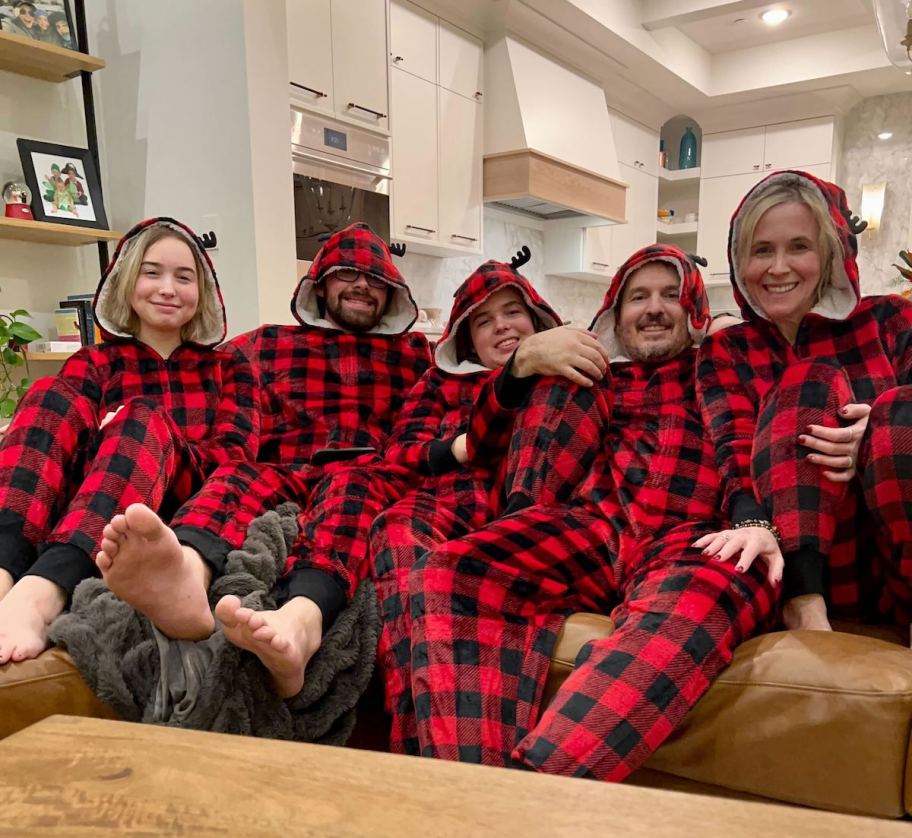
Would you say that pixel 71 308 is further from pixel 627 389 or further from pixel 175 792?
pixel 175 792

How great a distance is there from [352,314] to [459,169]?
2.09 m

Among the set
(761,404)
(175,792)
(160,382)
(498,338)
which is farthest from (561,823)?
(160,382)

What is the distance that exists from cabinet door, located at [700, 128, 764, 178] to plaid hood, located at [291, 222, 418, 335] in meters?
4.28

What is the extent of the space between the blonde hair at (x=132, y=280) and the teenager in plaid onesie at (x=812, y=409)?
1.19m

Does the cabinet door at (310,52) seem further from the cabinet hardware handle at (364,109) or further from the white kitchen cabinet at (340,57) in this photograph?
the cabinet hardware handle at (364,109)

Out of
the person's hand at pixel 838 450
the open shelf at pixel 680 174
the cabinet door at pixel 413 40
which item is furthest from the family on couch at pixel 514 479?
the open shelf at pixel 680 174

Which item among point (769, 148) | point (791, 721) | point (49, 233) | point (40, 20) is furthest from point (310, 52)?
point (769, 148)

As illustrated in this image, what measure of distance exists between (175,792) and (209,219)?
2.35 metres

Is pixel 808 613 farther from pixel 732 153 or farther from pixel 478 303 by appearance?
pixel 732 153

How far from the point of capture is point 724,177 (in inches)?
212

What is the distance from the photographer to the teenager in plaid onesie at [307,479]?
1021 millimetres

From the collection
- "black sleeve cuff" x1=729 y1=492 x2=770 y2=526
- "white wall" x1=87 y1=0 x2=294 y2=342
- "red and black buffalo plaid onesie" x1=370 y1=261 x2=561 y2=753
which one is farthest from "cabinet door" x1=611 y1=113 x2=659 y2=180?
"black sleeve cuff" x1=729 y1=492 x2=770 y2=526

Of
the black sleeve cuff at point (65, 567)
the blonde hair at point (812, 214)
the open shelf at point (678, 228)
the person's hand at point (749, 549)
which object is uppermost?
the open shelf at point (678, 228)

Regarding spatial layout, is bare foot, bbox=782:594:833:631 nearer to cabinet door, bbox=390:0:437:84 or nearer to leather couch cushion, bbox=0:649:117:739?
leather couch cushion, bbox=0:649:117:739
